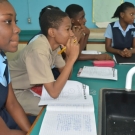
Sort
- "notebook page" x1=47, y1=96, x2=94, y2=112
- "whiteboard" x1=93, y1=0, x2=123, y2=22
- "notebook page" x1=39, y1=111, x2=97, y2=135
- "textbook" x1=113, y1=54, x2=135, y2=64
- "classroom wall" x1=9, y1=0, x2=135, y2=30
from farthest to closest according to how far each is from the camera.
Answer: "classroom wall" x1=9, y1=0, x2=135, y2=30, "whiteboard" x1=93, y1=0, x2=123, y2=22, "textbook" x1=113, y1=54, x2=135, y2=64, "notebook page" x1=47, y1=96, x2=94, y2=112, "notebook page" x1=39, y1=111, x2=97, y2=135

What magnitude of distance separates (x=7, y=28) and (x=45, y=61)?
1.04ft

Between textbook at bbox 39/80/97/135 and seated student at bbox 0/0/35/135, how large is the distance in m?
0.15

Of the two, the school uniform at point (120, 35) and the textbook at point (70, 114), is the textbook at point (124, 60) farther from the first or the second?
the textbook at point (70, 114)

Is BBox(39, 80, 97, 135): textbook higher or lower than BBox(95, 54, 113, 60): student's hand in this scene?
lower

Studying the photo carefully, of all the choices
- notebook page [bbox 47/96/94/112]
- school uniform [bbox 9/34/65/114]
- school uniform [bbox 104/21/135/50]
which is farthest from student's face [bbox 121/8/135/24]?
notebook page [bbox 47/96/94/112]

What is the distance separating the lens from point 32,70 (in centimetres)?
104

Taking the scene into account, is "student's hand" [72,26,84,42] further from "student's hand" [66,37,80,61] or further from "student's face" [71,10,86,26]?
"student's hand" [66,37,80,61]

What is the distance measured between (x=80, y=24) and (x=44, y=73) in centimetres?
89

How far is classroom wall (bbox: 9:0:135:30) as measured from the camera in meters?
2.72

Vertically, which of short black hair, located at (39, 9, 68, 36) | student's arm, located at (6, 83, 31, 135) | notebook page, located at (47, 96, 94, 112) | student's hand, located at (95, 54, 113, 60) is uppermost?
short black hair, located at (39, 9, 68, 36)

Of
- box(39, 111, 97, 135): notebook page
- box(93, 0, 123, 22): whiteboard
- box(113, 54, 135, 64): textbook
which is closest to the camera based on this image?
box(39, 111, 97, 135): notebook page

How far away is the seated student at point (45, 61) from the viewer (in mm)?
1032

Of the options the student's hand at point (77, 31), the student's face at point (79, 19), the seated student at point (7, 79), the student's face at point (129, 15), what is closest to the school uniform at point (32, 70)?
the seated student at point (7, 79)

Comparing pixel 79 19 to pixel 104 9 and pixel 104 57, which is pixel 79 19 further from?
pixel 104 9
